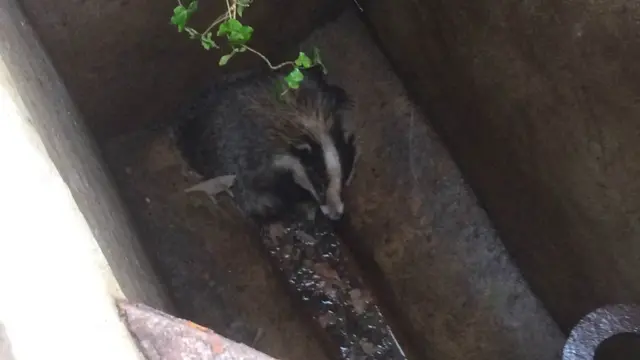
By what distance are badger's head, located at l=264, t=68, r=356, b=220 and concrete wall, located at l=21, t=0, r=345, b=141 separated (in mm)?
159

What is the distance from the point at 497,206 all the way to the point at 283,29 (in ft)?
2.36

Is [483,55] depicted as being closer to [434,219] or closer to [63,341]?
[434,219]

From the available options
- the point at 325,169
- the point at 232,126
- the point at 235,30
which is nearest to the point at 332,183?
the point at 325,169

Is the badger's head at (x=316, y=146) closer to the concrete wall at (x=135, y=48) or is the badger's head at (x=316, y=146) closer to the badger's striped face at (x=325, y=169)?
the badger's striped face at (x=325, y=169)

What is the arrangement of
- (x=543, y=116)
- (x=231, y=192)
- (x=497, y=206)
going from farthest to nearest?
(x=231, y=192) → (x=497, y=206) → (x=543, y=116)

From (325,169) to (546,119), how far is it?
2.12 feet

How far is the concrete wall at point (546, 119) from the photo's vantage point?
1213 millimetres

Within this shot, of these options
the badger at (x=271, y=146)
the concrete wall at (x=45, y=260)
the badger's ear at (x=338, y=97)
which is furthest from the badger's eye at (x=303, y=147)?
the concrete wall at (x=45, y=260)

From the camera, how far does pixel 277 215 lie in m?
1.94

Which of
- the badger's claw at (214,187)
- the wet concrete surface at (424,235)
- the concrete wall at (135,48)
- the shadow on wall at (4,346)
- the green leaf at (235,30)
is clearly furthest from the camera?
the badger's claw at (214,187)

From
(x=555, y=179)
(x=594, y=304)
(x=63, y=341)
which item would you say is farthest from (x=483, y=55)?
(x=63, y=341)

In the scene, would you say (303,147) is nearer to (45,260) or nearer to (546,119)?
(546,119)

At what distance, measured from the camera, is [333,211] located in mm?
1874

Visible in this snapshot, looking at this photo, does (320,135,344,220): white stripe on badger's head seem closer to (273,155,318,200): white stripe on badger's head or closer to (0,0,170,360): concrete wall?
(273,155,318,200): white stripe on badger's head
